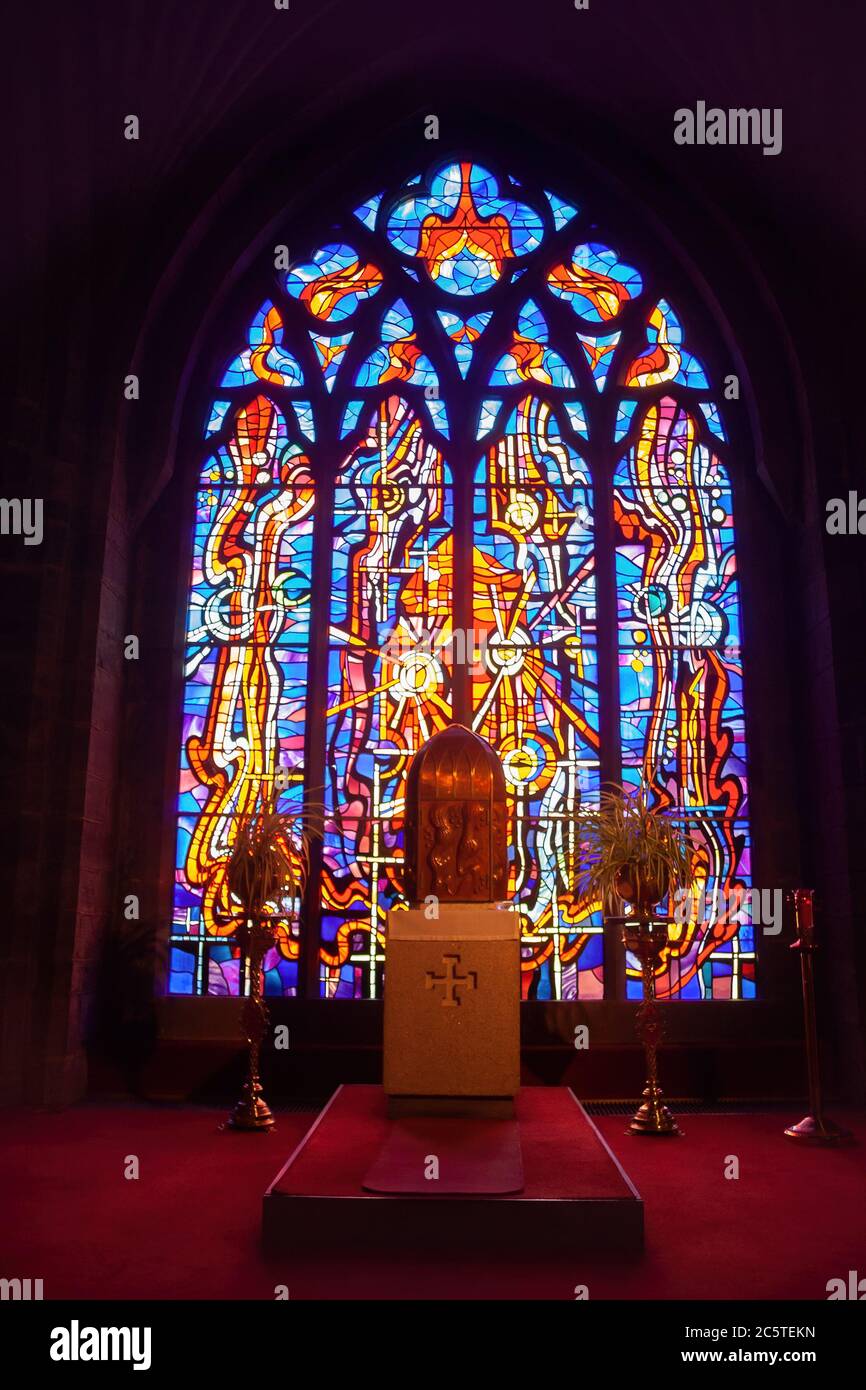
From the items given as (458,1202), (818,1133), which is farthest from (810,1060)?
(458,1202)

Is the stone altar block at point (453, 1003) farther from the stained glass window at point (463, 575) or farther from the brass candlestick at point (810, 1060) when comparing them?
the stained glass window at point (463, 575)

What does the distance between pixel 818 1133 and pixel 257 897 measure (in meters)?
2.95

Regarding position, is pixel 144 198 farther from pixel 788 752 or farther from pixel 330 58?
pixel 788 752

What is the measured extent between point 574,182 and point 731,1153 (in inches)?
264

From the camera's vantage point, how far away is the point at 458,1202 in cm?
326

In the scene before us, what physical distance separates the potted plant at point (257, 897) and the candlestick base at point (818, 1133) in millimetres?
2523

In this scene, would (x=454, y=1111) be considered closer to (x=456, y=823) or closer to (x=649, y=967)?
(x=649, y=967)

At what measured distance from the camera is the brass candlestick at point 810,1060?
4.88 meters

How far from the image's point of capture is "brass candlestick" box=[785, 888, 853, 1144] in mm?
4883

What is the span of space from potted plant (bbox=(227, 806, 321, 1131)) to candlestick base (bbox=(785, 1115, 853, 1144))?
8.28 feet

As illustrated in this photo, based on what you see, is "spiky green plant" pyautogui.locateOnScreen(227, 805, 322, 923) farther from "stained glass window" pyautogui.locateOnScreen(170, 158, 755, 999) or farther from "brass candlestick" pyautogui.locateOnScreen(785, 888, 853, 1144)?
"brass candlestick" pyautogui.locateOnScreen(785, 888, 853, 1144)

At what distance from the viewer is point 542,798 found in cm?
676

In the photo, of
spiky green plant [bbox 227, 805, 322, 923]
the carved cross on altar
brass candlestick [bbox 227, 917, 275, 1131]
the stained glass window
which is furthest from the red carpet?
the stained glass window

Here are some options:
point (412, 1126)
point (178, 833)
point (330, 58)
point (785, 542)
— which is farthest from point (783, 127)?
point (412, 1126)
